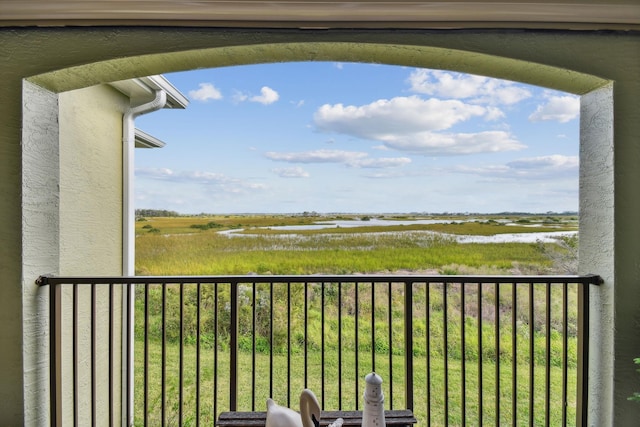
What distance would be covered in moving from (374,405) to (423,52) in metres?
1.82

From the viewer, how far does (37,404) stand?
1877 mm

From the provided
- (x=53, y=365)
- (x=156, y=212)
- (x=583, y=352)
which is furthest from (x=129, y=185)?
(x=583, y=352)

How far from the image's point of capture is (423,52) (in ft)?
6.35

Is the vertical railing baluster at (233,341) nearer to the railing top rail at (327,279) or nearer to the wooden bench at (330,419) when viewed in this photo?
the railing top rail at (327,279)

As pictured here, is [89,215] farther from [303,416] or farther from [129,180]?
[303,416]

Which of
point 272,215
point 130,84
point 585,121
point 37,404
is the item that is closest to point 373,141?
point 272,215

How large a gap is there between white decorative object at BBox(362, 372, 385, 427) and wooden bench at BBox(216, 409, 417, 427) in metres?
0.32

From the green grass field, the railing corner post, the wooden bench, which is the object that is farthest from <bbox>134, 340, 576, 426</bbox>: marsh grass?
the wooden bench

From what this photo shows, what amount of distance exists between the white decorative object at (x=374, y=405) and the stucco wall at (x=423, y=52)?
5.22 ft

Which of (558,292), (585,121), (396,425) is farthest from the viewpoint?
(558,292)

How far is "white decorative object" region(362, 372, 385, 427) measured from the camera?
1.16m

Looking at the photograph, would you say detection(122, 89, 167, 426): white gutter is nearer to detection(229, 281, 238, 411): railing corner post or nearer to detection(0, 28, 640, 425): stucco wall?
detection(0, 28, 640, 425): stucco wall

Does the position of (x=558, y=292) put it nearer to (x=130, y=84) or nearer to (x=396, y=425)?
(x=396, y=425)

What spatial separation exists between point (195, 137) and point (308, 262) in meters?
1.79
